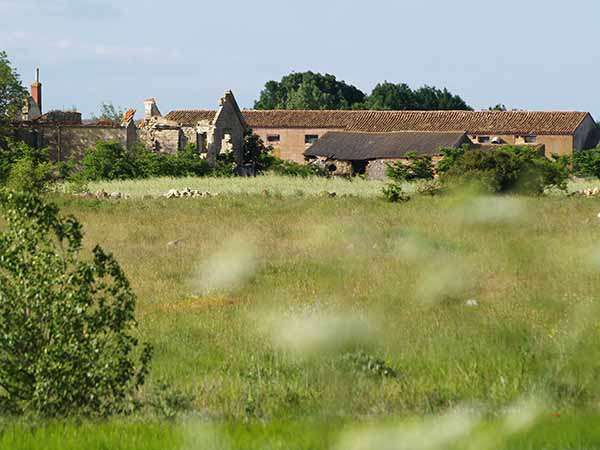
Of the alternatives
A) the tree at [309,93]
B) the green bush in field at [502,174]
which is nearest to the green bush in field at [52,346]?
the green bush in field at [502,174]

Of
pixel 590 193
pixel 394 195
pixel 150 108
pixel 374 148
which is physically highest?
pixel 150 108

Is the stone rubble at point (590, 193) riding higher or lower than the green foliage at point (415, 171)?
higher

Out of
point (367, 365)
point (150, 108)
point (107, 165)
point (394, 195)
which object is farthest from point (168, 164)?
point (367, 365)

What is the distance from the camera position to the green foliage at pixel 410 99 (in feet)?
341

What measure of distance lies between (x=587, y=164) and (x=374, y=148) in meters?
11.7

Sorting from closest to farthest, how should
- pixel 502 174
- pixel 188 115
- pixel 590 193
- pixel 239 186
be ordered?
pixel 502 174, pixel 590 193, pixel 239 186, pixel 188 115

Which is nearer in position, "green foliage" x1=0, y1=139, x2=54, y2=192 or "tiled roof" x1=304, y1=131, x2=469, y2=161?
"green foliage" x1=0, y1=139, x2=54, y2=192

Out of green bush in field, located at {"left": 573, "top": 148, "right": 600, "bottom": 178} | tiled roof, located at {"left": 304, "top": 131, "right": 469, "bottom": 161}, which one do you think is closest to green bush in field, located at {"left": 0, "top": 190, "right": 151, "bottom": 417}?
green bush in field, located at {"left": 573, "top": 148, "right": 600, "bottom": 178}

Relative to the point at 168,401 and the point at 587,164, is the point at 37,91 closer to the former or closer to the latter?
the point at 587,164

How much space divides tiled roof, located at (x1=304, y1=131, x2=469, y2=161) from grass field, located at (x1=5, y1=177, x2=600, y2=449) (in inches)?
1504

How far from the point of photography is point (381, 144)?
63.1 metres

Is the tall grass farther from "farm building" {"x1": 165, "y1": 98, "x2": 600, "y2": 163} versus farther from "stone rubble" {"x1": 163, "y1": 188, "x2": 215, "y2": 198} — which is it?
"farm building" {"x1": 165, "y1": 98, "x2": 600, "y2": 163}

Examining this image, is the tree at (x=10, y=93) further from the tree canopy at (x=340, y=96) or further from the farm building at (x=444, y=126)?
the tree canopy at (x=340, y=96)

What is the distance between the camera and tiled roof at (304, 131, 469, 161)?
60906mm
